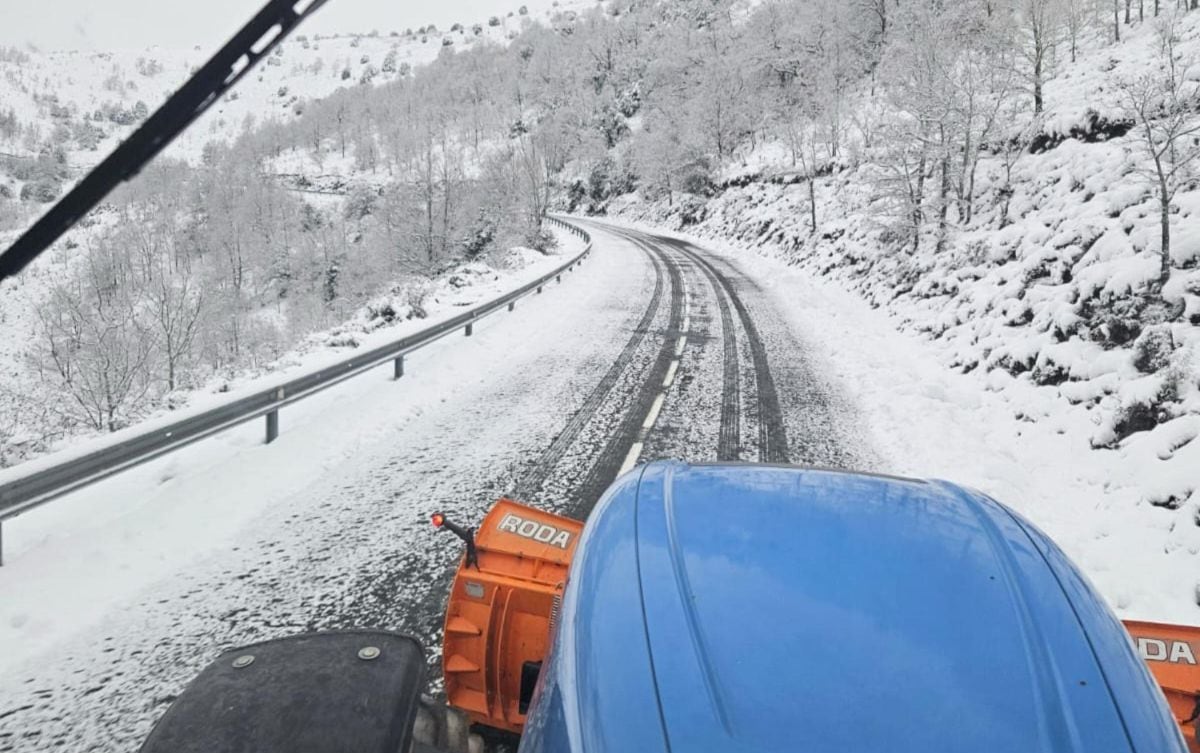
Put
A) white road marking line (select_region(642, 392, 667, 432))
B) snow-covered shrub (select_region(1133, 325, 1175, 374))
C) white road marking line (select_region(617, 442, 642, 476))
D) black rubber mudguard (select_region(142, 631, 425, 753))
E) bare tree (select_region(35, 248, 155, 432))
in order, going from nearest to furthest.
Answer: black rubber mudguard (select_region(142, 631, 425, 753)) → white road marking line (select_region(617, 442, 642, 476)) → snow-covered shrub (select_region(1133, 325, 1175, 374)) → white road marking line (select_region(642, 392, 667, 432)) → bare tree (select_region(35, 248, 155, 432))

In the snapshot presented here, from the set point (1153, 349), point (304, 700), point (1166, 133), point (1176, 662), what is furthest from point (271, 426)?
point (1166, 133)

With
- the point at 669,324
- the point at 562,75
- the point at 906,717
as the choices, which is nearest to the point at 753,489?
the point at 906,717

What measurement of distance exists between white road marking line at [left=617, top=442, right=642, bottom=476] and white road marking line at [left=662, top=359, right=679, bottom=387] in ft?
8.32

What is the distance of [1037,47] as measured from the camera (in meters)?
16.9

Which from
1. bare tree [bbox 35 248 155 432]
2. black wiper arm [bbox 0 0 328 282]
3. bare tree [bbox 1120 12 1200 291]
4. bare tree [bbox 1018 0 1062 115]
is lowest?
bare tree [bbox 35 248 155 432]

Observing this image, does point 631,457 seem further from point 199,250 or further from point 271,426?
point 199,250

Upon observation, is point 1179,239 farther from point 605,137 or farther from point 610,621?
point 605,137

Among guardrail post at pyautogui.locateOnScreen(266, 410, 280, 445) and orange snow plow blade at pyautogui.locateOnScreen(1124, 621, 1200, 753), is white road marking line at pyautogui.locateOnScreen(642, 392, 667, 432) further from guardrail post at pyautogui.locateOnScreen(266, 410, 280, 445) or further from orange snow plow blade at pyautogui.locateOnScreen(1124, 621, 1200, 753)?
orange snow plow blade at pyautogui.locateOnScreen(1124, 621, 1200, 753)

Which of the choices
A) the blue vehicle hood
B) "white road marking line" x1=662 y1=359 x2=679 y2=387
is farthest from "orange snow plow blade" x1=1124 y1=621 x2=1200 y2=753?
"white road marking line" x1=662 y1=359 x2=679 y2=387

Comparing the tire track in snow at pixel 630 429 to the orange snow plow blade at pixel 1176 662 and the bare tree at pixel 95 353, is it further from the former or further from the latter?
the bare tree at pixel 95 353

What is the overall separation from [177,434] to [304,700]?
15.2 feet

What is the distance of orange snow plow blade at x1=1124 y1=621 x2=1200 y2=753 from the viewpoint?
7.00ft

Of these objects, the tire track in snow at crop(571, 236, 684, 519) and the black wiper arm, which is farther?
the tire track in snow at crop(571, 236, 684, 519)

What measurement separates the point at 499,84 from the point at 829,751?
12216cm
